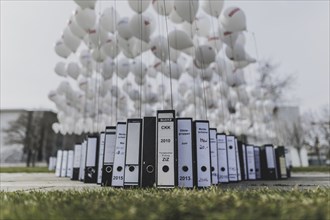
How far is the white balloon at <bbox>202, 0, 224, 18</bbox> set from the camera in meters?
5.45

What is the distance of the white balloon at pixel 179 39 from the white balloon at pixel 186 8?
0.42 m

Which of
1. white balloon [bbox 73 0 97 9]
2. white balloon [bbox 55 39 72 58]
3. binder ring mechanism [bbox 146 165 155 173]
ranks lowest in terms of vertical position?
binder ring mechanism [bbox 146 165 155 173]

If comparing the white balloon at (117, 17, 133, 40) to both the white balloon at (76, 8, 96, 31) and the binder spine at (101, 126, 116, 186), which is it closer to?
the white balloon at (76, 8, 96, 31)

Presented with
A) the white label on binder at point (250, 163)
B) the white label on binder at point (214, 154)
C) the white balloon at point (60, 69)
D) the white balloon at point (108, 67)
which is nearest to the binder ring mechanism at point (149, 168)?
the white label on binder at point (214, 154)

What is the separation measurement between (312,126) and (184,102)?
1741cm

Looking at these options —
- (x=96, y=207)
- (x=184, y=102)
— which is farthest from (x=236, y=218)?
Answer: (x=184, y=102)

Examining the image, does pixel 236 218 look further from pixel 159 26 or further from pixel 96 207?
pixel 159 26

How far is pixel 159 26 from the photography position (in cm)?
592

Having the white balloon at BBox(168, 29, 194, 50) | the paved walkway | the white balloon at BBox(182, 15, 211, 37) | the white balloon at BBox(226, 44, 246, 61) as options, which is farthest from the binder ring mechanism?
the white balloon at BBox(182, 15, 211, 37)

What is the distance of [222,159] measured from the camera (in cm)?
374

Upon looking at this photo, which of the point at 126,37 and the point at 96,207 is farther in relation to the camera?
the point at 126,37

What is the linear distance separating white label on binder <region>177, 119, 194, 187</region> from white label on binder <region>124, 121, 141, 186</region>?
0.40m

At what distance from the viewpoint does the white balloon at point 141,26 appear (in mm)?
5254

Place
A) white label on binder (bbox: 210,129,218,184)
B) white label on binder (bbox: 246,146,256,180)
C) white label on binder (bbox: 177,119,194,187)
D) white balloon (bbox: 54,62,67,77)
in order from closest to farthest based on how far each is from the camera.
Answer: white label on binder (bbox: 177,119,194,187)
white label on binder (bbox: 210,129,218,184)
white label on binder (bbox: 246,146,256,180)
white balloon (bbox: 54,62,67,77)
